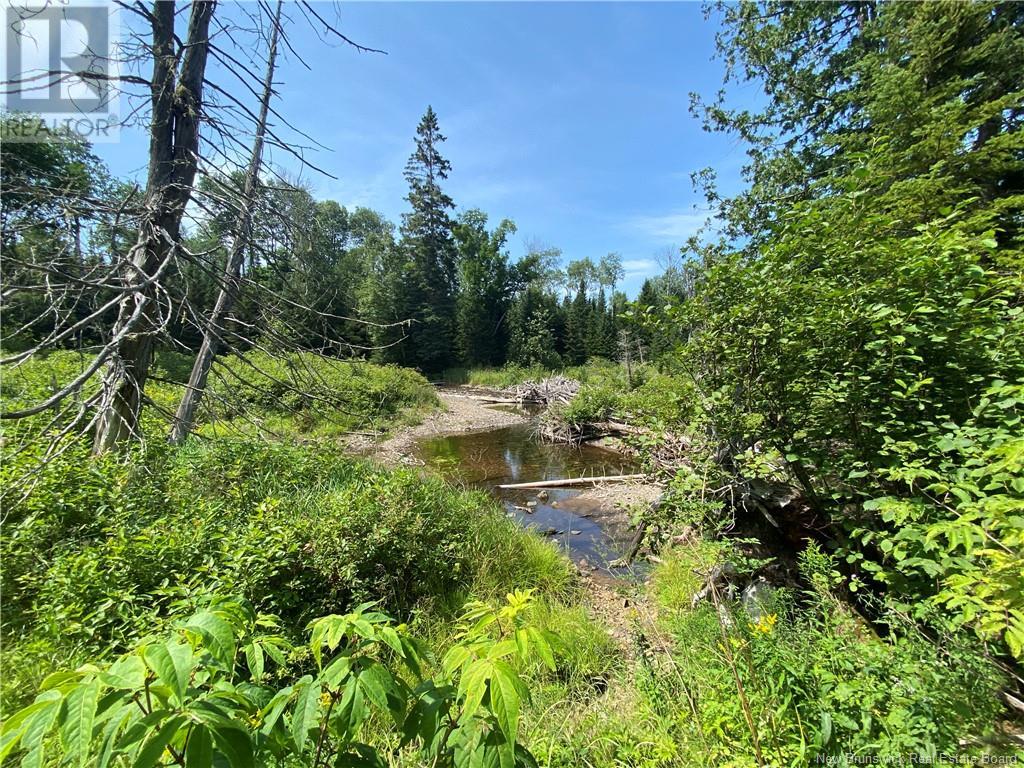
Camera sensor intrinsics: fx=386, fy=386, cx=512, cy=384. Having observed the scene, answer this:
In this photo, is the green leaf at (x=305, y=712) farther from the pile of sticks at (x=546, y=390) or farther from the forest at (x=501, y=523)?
the pile of sticks at (x=546, y=390)

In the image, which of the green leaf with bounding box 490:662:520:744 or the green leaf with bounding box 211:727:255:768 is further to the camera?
the green leaf with bounding box 490:662:520:744

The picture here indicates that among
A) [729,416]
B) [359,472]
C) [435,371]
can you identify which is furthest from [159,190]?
[435,371]

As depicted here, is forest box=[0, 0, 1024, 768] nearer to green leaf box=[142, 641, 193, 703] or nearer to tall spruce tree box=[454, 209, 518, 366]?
green leaf box=[142, 641, 193, 703]

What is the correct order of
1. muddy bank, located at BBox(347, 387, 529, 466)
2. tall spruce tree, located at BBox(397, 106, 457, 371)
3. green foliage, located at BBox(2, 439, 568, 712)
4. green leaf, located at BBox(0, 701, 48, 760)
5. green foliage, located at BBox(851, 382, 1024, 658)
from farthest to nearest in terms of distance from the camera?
tall spruce tree, located at BBox(397, 106, 457, 371), muddy bank, located at BBox(347, 387, 529, 466), green foliage, located at BBox(2, 439, 568, 712), green foliage, located at BBox(851, 382, 1024, 658), green leaf, located at BBox(0, 701, 48, 760)

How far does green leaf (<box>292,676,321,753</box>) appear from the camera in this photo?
2.79 feet

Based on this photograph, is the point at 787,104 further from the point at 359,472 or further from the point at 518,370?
the point at 518,370

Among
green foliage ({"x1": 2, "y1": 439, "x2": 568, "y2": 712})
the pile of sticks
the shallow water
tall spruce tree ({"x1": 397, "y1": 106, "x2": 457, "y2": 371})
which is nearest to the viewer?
green foliage ({"x1": 2, "y1": 439, "x2": 568, "y2": 712})

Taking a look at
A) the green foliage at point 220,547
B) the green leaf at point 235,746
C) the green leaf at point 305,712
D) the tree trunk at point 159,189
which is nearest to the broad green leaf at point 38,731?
the green leaf at point 235,746

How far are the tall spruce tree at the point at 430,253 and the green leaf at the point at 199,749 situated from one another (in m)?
29.0

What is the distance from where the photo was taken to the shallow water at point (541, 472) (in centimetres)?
588

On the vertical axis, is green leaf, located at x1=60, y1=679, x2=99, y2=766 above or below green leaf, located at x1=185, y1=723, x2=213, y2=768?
above

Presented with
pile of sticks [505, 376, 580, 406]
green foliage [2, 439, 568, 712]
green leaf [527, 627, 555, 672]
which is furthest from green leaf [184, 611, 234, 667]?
pile of sticks [505, 376, 580, 406]

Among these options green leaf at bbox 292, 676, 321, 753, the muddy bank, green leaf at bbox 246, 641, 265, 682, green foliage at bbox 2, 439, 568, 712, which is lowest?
the muddy bank

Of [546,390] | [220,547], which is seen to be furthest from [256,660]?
[546,390]
